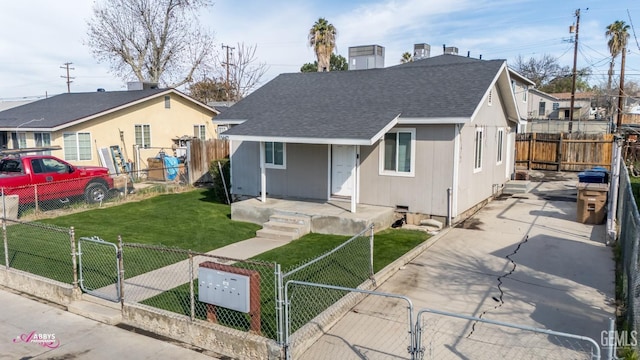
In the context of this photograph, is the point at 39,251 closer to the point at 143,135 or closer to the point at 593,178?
the point at 143,135

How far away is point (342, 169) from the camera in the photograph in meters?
13.8

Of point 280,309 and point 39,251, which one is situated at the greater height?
point 280,309

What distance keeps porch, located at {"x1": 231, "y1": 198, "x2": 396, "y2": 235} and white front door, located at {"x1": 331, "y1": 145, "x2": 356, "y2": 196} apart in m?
0.38

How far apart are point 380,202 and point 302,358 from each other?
7.92m

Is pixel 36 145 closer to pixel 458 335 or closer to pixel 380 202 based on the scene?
pixel 380 202

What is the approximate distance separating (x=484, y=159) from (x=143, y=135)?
17666 mm

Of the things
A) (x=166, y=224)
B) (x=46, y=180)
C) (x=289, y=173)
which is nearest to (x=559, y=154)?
(x=289, y=173)

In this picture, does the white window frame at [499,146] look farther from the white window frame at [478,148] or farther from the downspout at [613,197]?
the downspout at [613,197]

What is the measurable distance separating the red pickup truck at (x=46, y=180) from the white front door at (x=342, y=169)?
8046 millimetres

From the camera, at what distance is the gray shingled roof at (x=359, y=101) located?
1238cm

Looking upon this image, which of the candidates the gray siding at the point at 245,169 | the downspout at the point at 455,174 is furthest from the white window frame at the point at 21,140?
the downspout at the point at 455,174

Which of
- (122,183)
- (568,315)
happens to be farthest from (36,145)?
(568,315)

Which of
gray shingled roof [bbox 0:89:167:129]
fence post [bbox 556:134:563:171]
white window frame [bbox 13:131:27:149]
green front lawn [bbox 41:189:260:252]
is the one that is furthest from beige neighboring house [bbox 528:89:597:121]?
white window frame [bbox 13:131:27:149]

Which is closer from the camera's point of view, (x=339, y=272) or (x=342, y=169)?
(x=339, y=272)
